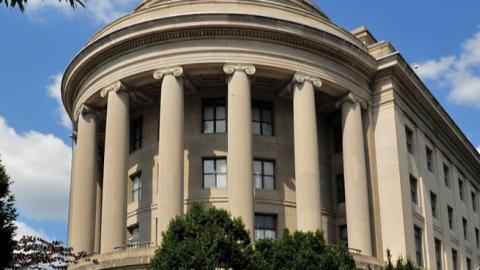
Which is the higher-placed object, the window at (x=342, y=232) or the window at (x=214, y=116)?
the window at (x=214, y=116)

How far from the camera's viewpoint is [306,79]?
134ft

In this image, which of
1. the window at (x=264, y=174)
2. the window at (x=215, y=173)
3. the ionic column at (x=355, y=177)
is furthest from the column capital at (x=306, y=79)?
the window at (x=215, y=173)

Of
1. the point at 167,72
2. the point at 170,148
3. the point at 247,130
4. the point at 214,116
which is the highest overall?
the point at 167,72

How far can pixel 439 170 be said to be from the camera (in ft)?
167

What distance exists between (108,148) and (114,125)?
1344 millimetres

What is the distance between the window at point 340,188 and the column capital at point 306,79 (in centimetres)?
657

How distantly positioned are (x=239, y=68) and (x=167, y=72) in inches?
153

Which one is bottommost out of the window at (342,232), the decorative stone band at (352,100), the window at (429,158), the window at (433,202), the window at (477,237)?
the window at (342,232)

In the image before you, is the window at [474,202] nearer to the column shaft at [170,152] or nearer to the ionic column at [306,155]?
the ionic column at [306,155]

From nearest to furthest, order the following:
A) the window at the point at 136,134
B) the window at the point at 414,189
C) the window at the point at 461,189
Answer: the window at the point at 136,134 → the window at the point at 414,189 → the window at the point at 461,189

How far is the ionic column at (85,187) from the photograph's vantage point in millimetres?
41625

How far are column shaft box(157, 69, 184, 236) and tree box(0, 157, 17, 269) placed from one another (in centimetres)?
1511

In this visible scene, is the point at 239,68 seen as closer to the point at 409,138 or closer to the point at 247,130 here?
the point at 247,130

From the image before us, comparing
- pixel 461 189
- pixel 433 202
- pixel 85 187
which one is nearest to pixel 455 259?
pixel 433 202
